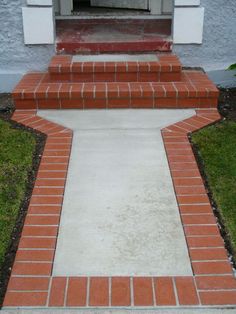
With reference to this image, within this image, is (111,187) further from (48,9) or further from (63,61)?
(48,9)

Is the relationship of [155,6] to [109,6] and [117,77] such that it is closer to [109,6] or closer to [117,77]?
[109,6]

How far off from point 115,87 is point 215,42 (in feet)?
5.00

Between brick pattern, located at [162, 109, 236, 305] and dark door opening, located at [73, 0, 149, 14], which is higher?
dark door opening, located at [73, 0, 149, 14]

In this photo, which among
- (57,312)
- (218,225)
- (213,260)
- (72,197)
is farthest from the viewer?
(72,197)

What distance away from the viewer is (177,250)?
2738 millimetres

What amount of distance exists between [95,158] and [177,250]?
1322mm

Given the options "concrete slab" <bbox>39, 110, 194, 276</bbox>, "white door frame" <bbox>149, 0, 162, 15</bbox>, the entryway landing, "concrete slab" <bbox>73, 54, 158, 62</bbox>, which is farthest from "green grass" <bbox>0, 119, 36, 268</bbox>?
"white door frame" <bbox>149, 0, 162, 15</bbox>

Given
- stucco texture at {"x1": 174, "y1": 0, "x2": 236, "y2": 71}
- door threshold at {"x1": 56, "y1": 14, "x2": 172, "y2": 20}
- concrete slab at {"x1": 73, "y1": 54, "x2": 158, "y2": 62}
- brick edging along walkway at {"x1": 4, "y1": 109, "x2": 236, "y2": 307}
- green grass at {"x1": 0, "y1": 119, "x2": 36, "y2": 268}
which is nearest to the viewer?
brick edging along walkway at {"x1": 4, "y1": 109, "x2": 236, "y2": 307}

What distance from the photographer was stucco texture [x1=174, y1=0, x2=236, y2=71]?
5.42 metres

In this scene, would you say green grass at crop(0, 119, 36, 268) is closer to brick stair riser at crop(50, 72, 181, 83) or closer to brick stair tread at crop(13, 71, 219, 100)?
brick stair tread at crop(13, 71, 219, 100)

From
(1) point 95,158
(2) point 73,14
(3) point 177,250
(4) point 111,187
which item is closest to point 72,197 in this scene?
(4) point 111,187

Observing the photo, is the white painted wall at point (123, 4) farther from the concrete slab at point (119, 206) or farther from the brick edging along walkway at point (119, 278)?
the brick edging along walkway at point (119, 278)

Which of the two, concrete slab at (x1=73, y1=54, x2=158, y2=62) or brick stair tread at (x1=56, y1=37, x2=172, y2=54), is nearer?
concrete slab at (x1=73, y1=54, x2=158, y2=62)

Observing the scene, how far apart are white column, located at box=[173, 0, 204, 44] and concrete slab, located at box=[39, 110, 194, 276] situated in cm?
146
